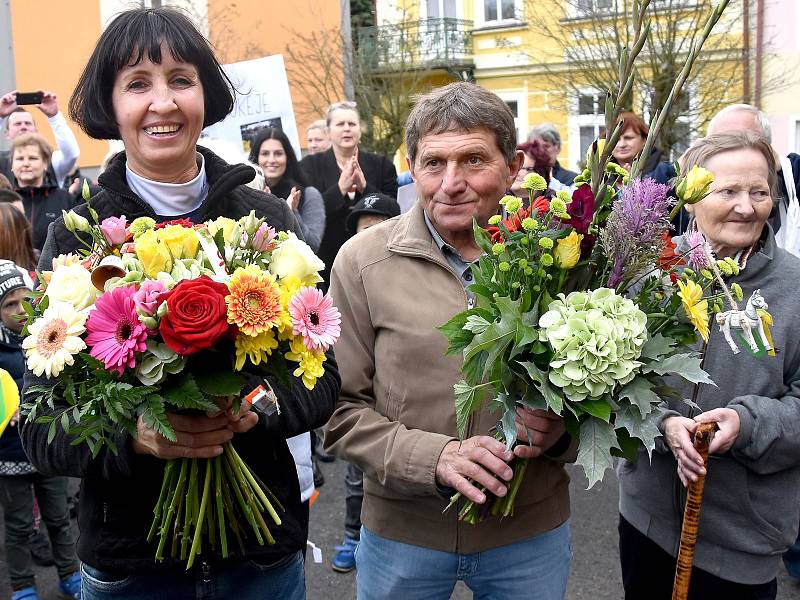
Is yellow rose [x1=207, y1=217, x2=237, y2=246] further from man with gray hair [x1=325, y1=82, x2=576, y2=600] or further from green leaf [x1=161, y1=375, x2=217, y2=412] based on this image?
man with gray hair [x1=325, y1=82, x2=576, y2=600]

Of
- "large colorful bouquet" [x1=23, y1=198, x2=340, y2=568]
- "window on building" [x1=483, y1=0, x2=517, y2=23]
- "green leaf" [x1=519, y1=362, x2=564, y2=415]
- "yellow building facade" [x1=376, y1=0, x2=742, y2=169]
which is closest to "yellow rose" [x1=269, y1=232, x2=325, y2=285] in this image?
"large colorful bouquet" [x1=23, y1=198, x2=340, y2=568]

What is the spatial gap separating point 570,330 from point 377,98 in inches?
754

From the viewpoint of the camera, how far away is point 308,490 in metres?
3.08

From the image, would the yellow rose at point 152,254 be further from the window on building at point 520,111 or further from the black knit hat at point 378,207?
the window on building at point 520,111

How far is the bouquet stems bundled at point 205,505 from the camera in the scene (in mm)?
1856

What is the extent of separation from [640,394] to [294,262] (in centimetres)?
82

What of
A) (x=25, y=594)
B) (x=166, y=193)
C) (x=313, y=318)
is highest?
(x=166, y=193)

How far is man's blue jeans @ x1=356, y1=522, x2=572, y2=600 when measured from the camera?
7.74 feet

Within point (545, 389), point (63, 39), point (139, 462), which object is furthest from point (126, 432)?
point (63, 39)

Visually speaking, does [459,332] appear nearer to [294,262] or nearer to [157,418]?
[294,262]

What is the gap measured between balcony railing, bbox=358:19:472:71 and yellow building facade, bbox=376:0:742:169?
9 cm

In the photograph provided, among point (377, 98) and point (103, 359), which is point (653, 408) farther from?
point (377, 98)

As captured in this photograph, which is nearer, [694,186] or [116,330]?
[116,330]

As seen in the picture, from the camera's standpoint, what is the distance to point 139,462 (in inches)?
75.2
